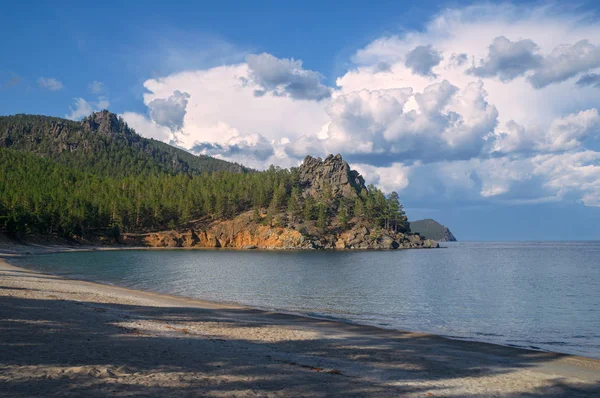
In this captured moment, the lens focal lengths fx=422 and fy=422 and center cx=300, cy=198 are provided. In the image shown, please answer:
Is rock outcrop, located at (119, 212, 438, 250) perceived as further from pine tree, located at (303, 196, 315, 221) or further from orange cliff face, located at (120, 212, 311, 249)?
pine tree, located at (303, 196, 315, 221)

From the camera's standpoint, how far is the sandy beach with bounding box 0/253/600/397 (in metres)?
11.4

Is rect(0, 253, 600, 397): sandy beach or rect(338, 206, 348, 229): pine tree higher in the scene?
rect(338, 206, 348, 229): pine tree

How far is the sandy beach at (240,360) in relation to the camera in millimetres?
11383

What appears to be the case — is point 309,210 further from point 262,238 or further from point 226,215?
point 226,215

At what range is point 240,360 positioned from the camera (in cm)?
1497

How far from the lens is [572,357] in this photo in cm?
2047

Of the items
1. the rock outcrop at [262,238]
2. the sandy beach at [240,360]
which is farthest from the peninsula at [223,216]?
the sandy beach at [240,360]

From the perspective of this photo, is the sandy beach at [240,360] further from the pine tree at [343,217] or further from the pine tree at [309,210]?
the pine tree at [343,217]

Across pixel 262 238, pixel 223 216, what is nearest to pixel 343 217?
pixel 262 238

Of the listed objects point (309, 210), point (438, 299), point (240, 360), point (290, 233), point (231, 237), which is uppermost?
point (309, 210)

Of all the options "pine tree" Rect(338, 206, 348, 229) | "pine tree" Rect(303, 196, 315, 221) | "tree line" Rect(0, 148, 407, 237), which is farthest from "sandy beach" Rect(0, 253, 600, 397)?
"pine tree" Rect(338, 206, 348, 229)

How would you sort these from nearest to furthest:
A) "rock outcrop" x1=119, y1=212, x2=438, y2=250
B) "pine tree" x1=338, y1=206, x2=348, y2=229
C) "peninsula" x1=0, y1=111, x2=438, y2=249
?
1. "peninsula" x1=0, y1=111, x2=438, y2=249
2. "rock outcrop" x1=119, y1=212, x2=438, y2=250
3. "pine tree" x1=338, y1=206, x2=348, y2=229

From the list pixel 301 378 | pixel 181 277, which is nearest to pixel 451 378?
pixel 301 378

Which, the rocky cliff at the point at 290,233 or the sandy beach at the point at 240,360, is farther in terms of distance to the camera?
the rocky cliff at the point at 290,233
